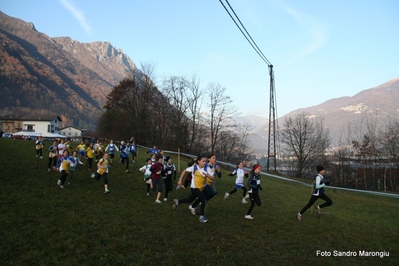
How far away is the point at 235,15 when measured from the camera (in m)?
11.3

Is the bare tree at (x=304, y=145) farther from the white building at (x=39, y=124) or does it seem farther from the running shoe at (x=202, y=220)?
the white building at (x=39, y=124)

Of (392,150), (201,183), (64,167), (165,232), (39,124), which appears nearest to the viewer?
(165,232)

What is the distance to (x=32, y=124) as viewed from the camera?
93.1m

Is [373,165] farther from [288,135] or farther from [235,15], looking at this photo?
[235,15]

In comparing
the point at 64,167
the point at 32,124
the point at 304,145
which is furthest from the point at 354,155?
the point at 32,124

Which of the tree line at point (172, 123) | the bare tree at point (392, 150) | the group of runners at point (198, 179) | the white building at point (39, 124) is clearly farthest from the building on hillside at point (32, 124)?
the bare tree at point (392, 150)

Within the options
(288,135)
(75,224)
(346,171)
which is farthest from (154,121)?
(75,224)

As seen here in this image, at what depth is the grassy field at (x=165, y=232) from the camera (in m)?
6.94

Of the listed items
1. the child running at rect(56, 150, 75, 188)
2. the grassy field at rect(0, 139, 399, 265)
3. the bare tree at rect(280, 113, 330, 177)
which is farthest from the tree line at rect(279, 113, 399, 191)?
the child running at rect(56, 150, 75, 188)

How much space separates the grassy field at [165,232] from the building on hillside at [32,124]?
87.4 metres

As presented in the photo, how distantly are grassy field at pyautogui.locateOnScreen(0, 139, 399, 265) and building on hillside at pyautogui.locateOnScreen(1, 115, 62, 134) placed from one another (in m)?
87.4

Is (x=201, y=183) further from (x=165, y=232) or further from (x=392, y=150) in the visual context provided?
(x=392, y=150)

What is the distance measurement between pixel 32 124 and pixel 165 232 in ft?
326

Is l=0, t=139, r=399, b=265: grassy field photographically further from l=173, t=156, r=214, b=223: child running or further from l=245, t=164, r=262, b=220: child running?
l=173, t=156, r=214, b=223: child running
